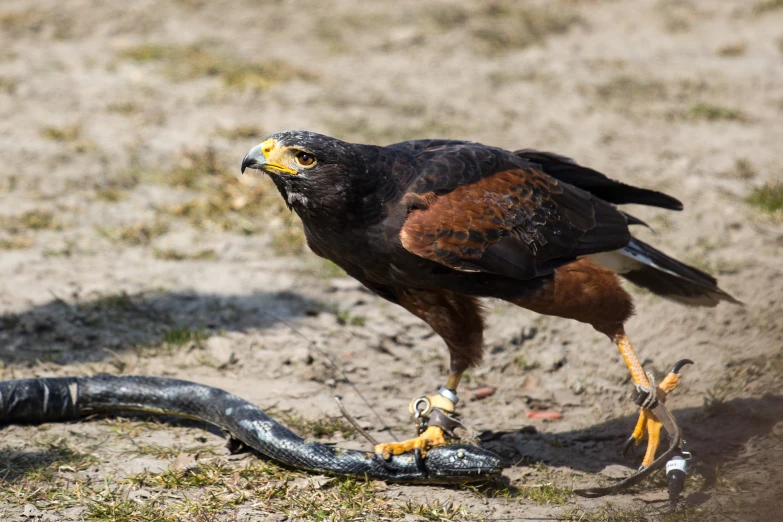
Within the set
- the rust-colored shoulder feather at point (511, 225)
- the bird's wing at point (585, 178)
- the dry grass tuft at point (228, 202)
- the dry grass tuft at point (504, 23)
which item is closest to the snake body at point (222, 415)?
the rust-colored shoulder feather at point (511, 225)

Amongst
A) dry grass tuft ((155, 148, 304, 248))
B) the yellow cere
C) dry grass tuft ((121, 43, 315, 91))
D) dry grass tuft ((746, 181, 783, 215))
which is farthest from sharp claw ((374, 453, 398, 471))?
dry grass tuft ((121, 43, 315, 91))

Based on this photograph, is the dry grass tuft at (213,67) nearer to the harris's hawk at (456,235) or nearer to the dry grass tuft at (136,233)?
the dry grass tuft at (136,233)

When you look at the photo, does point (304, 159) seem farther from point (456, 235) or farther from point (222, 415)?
point (222, 415)

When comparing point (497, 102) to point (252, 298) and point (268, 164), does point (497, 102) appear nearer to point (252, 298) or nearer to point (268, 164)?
point (252, 298)

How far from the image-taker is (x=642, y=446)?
15.7 ft

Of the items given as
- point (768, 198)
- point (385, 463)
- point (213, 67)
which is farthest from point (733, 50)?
point (385, 463)

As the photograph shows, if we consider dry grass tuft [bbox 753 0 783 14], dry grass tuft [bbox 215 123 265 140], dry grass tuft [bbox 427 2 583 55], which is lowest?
dry grass tuft [bbox 215 123 265 140]

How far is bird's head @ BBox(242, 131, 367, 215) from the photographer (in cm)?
401

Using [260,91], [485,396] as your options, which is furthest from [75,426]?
[260,91]

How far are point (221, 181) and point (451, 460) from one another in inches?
165

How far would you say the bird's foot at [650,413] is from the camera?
14.2ft

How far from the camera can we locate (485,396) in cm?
529

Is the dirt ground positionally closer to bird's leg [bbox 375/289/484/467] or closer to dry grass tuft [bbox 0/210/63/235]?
dry grass tuft [bbox 0/210/63/235]

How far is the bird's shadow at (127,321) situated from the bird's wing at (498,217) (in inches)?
75.3
